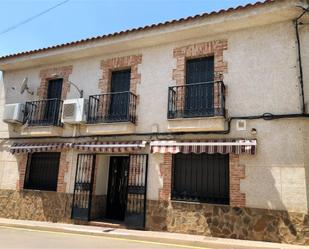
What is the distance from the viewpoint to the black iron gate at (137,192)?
10.4m

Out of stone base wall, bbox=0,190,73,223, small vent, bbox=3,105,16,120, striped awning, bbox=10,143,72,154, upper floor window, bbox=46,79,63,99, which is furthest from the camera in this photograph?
upper floor window, bbox=46,79,63,99

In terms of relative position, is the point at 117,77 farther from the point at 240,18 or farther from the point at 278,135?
the point at 278,135

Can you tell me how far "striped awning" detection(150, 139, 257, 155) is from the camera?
893 centimetres

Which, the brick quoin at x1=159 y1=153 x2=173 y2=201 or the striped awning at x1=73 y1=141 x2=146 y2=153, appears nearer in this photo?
the brick quoin at x1=159 y1=153 x2=173 y2=201

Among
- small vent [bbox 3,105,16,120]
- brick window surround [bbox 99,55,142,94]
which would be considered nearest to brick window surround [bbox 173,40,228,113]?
brick window surround [bbox 99,55,142,94]

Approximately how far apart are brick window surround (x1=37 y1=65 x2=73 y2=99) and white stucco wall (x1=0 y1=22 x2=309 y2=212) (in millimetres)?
3716

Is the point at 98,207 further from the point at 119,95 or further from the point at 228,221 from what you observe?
the point at 228,221

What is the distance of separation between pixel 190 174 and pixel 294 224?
136 inches

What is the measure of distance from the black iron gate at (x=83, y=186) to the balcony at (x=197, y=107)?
3.85 meters

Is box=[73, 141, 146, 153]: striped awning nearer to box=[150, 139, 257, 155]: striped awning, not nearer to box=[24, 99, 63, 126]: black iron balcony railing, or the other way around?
box=[150, 139, 257, 155]: striped awning

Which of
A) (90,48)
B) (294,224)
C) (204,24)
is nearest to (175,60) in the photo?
(204,24)

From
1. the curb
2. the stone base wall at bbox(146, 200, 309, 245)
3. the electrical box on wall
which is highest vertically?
the electrical box on wall

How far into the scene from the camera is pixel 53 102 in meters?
13.4

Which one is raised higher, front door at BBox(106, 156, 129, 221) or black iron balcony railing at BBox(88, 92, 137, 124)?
black iron balcony railing at BBox(88, 92, 137, 124)
